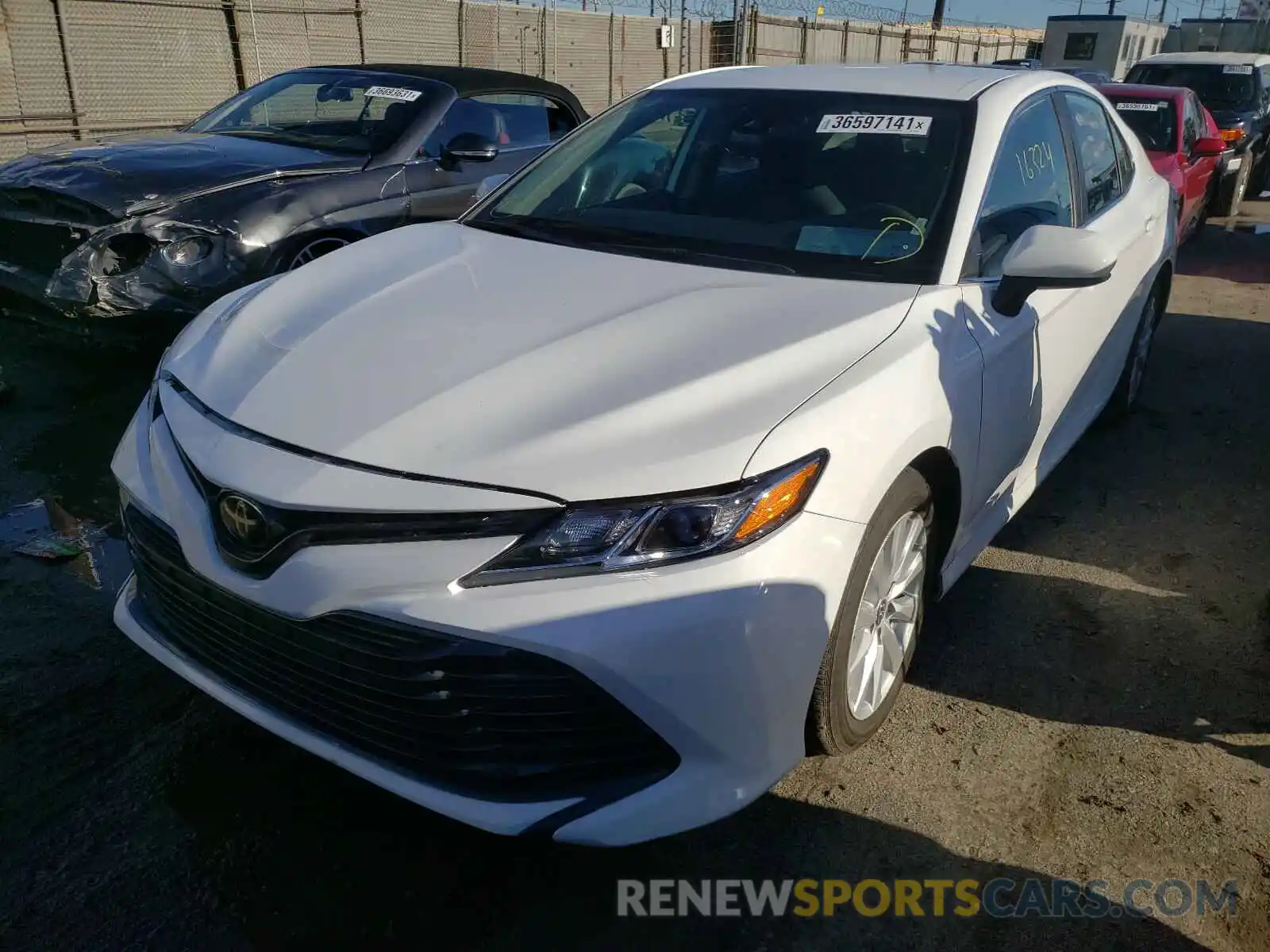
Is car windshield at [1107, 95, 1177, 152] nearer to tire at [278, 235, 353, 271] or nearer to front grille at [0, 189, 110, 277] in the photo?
tire at [278, 235, 353, 271]

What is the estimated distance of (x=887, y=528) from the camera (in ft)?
7.52

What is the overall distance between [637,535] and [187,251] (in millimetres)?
3522

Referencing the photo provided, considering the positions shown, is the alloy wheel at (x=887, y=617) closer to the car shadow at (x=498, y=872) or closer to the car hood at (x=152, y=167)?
the car shadow at (x=498, y=872)

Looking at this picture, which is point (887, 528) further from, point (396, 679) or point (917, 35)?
point (917, 35)

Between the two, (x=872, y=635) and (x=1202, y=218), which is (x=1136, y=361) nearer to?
(x=872, y=635)

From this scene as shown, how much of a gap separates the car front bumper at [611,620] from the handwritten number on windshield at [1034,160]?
173 cm

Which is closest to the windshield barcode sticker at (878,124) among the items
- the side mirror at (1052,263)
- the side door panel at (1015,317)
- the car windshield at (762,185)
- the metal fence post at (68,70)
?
the car windshield at (762,185)

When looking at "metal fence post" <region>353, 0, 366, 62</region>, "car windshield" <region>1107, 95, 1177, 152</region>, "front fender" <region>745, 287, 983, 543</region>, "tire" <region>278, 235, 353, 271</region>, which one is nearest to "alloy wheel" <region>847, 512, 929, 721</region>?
"front fender" <region>745, 287, 983, 543</region>

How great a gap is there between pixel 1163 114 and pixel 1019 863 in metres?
8.36

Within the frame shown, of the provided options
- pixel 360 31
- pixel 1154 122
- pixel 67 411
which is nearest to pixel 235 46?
Answer: pixel 360 31

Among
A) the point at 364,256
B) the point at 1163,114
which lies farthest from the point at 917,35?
the point at 364,256

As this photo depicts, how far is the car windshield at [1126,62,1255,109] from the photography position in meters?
12.6

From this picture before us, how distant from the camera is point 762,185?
3.12 m

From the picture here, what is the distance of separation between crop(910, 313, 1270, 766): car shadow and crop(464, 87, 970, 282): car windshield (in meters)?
1.24
